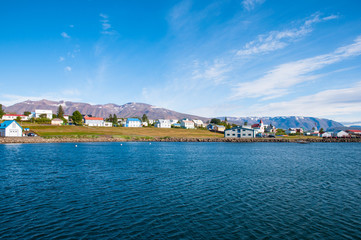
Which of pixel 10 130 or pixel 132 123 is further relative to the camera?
pixel 132 123

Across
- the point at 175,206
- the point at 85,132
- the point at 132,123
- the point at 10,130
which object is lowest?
the point at 175,206

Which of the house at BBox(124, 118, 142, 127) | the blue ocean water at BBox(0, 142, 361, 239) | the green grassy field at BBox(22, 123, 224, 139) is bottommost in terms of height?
the blue ocean water at BBox(0, 142, 361, 239)

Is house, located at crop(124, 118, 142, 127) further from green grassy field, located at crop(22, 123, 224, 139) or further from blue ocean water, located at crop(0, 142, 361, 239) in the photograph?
blue ocean water, located at crop(0, 142, 361, 239)

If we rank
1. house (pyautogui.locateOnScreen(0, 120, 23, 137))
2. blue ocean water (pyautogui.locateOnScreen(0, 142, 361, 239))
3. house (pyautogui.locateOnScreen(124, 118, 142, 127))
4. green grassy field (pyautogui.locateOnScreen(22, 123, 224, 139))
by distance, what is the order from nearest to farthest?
1. blue ocean water (pyautogui.locateOnScreen(0, 142, 361, 239))
2. house (pyautogui.locateOnScreen(0, 120, 23, 137))
3. green grassy field (pyautogui.locateOnScreen(22, 123, 224, 139))
4. house (pyautogui.locateOnScreen(124, 118, 142, 127))

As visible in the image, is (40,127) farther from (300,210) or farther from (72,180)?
(300,210)

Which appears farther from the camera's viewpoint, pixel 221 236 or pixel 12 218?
pixel 12 218

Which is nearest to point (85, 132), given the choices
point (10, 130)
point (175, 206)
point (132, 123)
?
point (10, 130)

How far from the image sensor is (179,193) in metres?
24.8

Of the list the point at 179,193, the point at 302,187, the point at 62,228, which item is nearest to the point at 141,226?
the point at 62,228

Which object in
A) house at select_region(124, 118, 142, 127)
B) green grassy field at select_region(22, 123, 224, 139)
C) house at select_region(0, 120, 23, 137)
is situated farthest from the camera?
house at select_region(124, 118, 142, 127)

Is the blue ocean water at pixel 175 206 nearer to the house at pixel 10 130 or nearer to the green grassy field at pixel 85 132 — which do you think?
the house at pixel 10 130

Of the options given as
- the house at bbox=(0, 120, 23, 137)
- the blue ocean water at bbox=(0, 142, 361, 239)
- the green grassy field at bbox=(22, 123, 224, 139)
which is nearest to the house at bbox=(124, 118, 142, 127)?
the green grassy field at bbox=(22, 123, 224, 139)

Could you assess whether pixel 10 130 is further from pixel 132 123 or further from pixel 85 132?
pixel 132 123

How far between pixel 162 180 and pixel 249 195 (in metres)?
11.8
